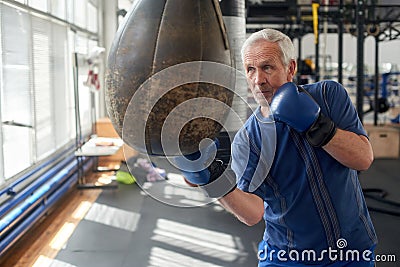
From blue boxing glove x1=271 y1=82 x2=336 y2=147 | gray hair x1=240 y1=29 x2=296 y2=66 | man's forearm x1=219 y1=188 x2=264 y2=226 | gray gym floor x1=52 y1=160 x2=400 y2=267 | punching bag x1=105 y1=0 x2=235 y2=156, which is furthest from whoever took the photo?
gray gym floor x1=52 y1=160 x2=400 y2=267

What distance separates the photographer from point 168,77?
1162 mm

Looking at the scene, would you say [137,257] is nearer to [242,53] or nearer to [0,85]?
[0,85]

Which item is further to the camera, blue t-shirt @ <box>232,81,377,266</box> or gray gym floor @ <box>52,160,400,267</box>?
gray gym floor @ <box>52,160,400,267</box>

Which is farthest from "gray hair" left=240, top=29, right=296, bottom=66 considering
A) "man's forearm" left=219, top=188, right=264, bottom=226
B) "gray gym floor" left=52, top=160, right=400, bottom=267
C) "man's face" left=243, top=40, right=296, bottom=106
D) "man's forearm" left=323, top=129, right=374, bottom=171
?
"gray gym floor" left=52, top=160, right=400, bottom=267

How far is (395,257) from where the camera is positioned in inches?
127

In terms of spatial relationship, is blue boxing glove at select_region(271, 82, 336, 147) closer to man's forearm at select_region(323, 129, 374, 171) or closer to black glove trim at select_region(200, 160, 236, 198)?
man's forearm at select_region(323, 129, 374, 171)

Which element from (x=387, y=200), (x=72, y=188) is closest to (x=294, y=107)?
(x=387, y=200)

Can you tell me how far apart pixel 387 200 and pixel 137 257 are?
2672 millimetres

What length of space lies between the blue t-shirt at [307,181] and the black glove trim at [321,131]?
0.16 metres

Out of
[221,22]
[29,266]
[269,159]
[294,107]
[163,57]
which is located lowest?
[29,266]

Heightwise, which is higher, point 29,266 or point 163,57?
point 163,57

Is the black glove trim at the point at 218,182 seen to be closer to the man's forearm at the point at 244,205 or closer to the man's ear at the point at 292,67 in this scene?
the man's forearm at the point at 244,205

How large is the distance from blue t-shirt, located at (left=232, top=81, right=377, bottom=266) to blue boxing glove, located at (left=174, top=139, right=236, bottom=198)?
5cm

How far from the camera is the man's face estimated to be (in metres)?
1.45
